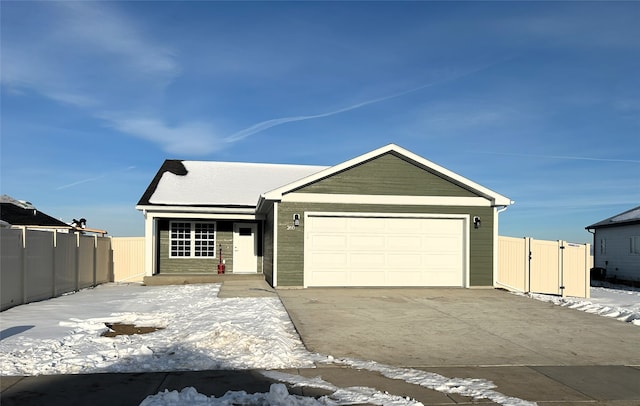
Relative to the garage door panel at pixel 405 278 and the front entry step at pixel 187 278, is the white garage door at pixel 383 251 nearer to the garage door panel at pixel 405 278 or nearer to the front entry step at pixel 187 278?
the garage door panel at pixel 405 278

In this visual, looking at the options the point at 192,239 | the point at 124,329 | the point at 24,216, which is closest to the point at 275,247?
the point at 192,239

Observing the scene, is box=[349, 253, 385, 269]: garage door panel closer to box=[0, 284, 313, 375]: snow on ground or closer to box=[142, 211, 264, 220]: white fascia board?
box=[0, 284, 313, 375]: snow on ground

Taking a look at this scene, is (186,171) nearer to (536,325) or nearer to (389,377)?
(536,325)

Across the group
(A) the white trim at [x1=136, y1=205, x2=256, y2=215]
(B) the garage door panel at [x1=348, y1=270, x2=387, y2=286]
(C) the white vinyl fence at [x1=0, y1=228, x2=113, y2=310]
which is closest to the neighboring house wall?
(B) the garage door panel at [x1=348, y1=270, x2=387, y2=286]

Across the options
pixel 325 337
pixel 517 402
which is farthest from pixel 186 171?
pixel 517 402

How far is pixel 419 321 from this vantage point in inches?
392

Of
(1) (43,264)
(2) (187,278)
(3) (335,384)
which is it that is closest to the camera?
(3) (335,384)

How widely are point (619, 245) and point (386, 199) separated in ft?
59.8

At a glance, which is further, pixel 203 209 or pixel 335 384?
pixel 203 209

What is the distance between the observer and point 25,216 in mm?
31266

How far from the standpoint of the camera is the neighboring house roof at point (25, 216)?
29.5 m

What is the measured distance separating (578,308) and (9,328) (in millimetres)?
11947

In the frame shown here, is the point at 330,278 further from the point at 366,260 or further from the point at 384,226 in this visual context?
the point at 384,226

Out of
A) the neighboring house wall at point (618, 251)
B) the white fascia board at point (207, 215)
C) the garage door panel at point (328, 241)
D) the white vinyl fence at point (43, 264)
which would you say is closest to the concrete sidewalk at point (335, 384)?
the white vinyl fence at point (43, 264)
